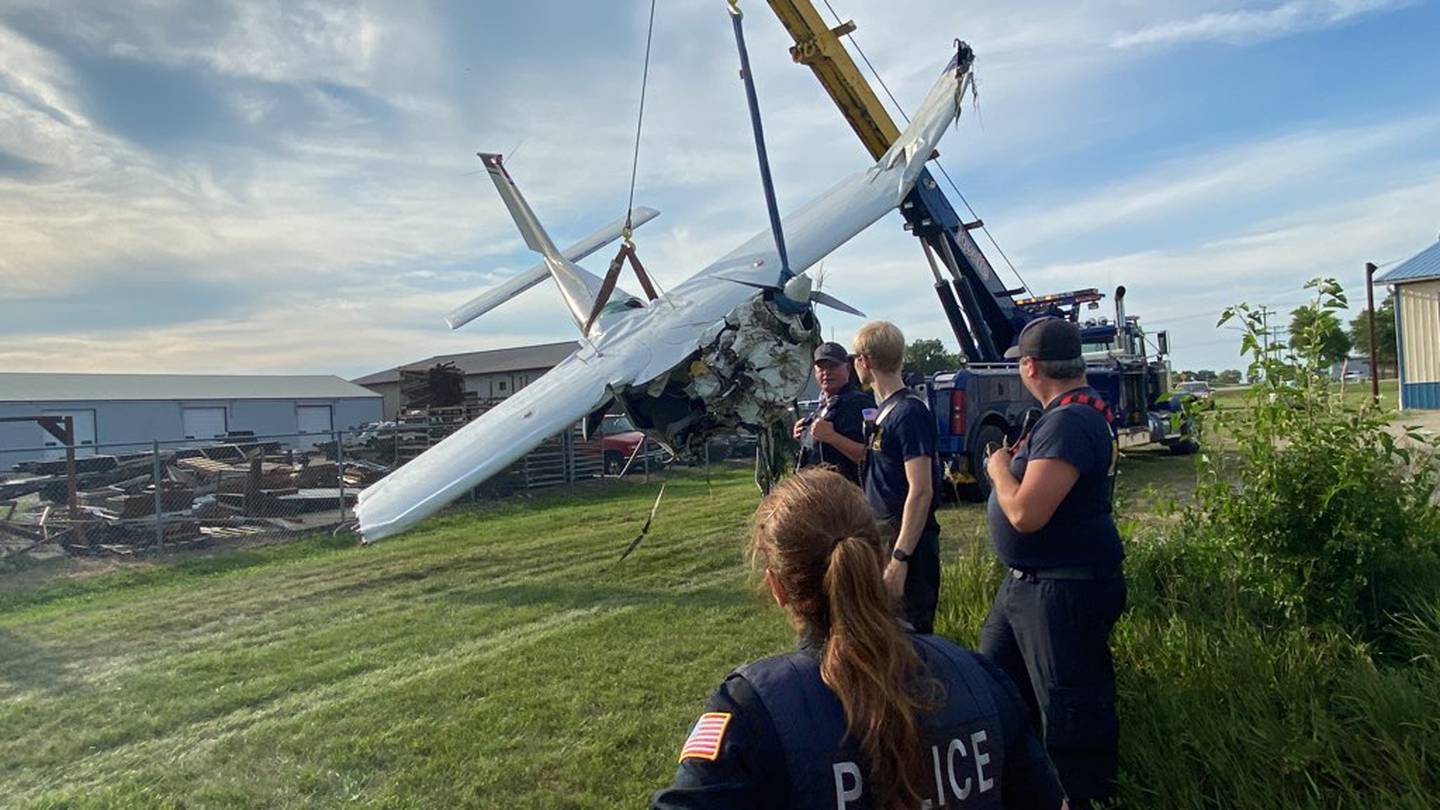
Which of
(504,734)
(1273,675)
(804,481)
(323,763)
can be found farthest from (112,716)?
(1273,675)

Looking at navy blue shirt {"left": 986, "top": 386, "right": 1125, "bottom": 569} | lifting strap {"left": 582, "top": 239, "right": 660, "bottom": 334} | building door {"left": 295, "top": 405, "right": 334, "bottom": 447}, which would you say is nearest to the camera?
navy blue shirt {"left": 986, "top": 386, "right": 1125, "bottom": 569}

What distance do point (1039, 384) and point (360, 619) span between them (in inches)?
230

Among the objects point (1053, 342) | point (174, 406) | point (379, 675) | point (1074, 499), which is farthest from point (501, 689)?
point (174, 406)

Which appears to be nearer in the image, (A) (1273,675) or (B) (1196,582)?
(A) (1273,675)

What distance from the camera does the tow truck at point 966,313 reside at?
11180 mm

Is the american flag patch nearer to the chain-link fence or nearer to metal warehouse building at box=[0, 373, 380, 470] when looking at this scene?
the chain-link fence

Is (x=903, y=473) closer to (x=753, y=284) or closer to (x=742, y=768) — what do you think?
(x=753, y=284)

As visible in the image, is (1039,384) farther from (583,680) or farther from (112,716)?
(112,716)

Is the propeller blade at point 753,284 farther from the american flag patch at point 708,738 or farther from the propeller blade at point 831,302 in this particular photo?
the american flag patch at point 708,738

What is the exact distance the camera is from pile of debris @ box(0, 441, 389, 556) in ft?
38.3

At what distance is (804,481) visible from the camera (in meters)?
1.64

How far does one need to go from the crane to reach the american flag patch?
411 inches

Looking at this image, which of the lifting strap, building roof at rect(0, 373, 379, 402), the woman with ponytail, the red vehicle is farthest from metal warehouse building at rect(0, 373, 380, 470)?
the woman with ponytail

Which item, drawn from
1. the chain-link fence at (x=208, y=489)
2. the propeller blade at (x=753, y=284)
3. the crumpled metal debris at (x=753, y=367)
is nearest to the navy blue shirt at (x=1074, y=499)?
the crumpled metal debris at (x=753, y=367)
